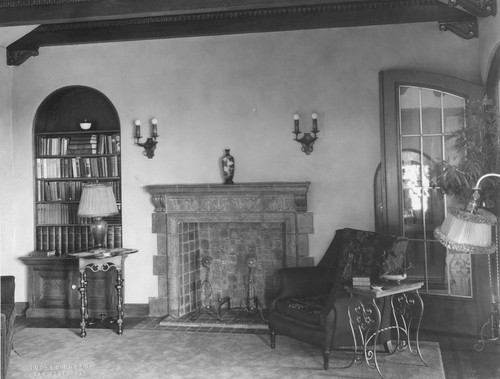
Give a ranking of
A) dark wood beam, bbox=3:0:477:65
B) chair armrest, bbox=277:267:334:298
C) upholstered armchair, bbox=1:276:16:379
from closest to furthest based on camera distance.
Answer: upholstered armchair, bbox=1:276:16:379 < chair armrest, bbox=277:267:334:298 < dark wood beam, bbox=3:0:477:65

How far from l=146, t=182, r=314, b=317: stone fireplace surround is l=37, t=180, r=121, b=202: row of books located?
99 cm

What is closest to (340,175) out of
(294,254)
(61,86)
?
(294,254)

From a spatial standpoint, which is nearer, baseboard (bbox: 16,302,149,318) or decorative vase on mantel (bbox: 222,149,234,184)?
decorative vase on mantel (bbox: 222,149,234,184)

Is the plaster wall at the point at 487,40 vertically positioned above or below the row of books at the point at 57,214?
above

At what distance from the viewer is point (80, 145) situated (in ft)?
20.7

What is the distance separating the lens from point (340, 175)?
18.6 ft

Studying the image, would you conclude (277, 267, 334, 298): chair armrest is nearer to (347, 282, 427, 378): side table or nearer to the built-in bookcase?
(347, 282, 427, 378): side table

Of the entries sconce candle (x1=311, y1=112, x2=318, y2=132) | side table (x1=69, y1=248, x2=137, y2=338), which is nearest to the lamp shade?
side table (x1=69, y1=248, x2=137, y2=338)

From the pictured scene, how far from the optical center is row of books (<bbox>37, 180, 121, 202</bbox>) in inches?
250

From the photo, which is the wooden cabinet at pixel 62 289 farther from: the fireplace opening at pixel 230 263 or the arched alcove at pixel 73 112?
the arched alcove at pixel 73 112

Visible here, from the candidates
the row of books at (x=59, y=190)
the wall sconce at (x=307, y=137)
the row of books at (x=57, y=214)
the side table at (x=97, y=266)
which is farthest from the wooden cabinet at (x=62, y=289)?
the wall sconce at (x=307, y=137)

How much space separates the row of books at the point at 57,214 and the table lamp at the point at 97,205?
2.37ft

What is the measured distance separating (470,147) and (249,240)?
2971mm

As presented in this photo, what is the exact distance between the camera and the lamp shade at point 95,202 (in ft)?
18.1
